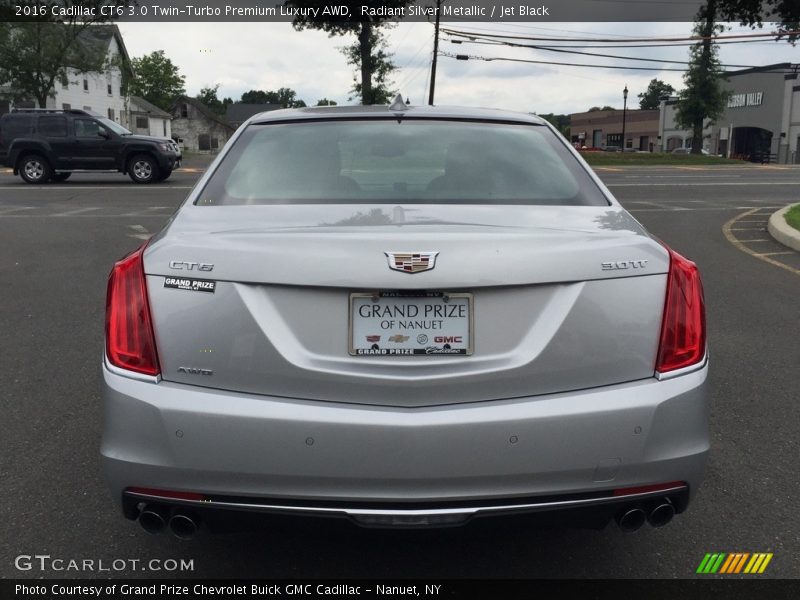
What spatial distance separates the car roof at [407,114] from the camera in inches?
143

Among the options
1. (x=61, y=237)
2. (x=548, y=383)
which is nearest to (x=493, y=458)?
(x=548, y=383)

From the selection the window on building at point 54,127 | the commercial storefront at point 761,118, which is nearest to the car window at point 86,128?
the window on building at point 54,127

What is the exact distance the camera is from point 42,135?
22109 millimetres

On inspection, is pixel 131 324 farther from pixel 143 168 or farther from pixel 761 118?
pixel 761 118

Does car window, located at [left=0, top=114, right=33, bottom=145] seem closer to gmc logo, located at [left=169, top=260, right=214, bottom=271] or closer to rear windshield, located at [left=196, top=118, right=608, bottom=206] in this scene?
rear windshield, located at [left=196, top=118, right=608, bottom=206]

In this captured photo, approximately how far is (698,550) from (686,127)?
55.4 meters

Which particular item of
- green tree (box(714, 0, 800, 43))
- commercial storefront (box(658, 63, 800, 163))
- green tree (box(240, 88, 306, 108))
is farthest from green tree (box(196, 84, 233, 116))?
green tree (box(714, 0, 800, 43))

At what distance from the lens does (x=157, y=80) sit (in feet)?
287

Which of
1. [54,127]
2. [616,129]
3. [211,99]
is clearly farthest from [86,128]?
[211,99]

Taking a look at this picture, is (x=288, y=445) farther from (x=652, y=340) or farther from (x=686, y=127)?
(x=686, y=127)

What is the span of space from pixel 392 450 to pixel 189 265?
→ 818 millimetres

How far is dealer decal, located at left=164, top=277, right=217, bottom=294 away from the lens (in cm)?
236

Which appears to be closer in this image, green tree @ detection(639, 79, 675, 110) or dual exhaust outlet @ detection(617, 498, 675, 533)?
dual exhaust outlet @ detection(617, 498, 675, 533)

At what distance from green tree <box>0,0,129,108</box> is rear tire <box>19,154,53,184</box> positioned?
18331mm
